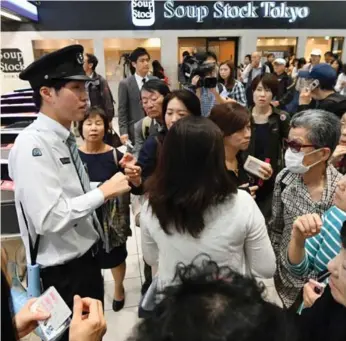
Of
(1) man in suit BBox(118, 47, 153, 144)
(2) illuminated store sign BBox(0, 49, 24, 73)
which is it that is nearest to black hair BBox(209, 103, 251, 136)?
(1) man in suit BBox(118, 47, 153, 144)

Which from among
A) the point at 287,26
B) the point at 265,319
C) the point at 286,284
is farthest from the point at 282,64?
the point at 265,319

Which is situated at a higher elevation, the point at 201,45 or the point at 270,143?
the point at 201,45

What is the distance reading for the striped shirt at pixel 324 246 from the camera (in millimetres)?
1263

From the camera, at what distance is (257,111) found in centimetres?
281

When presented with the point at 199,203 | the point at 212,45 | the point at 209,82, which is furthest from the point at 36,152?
the point at 212,45

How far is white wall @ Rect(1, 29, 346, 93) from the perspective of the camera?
29.8ft

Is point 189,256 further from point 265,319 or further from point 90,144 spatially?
point 90,144

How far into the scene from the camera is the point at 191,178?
1150 millimetres

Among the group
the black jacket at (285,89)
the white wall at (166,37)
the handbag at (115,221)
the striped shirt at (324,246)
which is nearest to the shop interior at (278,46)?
the white wall at (166,37)

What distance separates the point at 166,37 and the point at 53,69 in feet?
28.9

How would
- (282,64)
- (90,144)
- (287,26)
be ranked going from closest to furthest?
(90,144), (282,64), (287,26)

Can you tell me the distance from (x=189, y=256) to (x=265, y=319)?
591 millimetres

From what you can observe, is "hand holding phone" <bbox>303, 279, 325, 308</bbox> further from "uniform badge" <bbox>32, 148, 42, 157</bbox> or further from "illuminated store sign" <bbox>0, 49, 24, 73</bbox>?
"illuminated store sign" <bbox>0, 49, 24, 73</bbox>

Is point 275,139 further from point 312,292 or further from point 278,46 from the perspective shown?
point 278,46
